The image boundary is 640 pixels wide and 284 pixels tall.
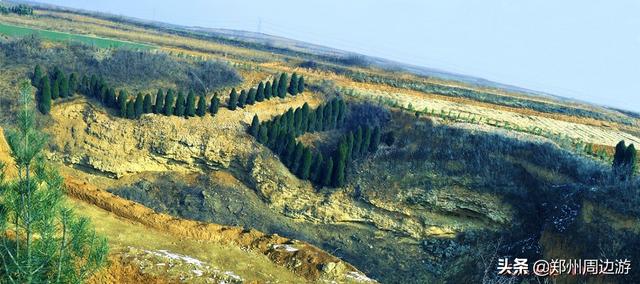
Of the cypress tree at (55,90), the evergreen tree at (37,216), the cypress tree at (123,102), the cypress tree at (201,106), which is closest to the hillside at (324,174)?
the cypress tree at (123,102)

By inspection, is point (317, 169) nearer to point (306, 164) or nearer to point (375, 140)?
point (306, 164)

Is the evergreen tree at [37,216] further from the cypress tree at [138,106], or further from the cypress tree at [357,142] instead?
the cypress tree at [357,142]

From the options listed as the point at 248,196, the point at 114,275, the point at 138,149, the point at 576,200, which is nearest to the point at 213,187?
the point at 248,196

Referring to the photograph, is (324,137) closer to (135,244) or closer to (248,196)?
(248,196)

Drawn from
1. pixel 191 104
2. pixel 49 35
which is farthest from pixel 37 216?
pixel 49 35

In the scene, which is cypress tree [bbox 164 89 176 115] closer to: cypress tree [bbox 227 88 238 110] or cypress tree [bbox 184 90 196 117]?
cypress tree [bbox 184 90 196 117]
